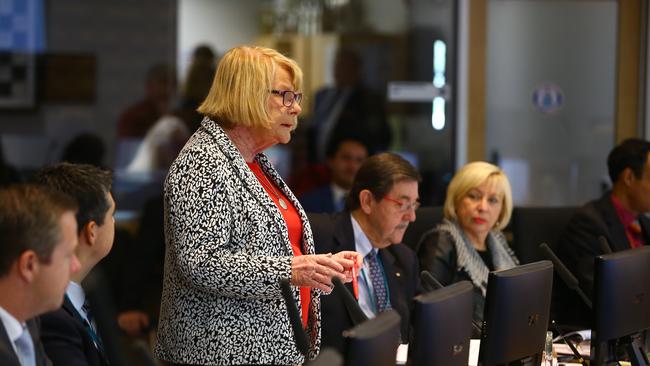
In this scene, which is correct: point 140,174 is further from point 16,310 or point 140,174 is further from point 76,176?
point 16,310

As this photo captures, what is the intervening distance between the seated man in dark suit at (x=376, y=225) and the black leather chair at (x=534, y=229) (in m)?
1.07

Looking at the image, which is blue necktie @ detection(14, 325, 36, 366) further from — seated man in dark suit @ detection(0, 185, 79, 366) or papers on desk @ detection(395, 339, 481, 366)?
papers on desk @ detection(395, 339, 481, 366)

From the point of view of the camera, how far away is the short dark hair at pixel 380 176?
4023 millimetres

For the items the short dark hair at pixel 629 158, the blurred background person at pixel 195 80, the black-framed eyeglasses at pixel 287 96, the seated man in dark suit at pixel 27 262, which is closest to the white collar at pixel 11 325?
the seated man in dark suit at pixel 27 262

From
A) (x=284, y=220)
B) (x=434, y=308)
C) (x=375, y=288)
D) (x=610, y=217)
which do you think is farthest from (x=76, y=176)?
(x=610, y=217)

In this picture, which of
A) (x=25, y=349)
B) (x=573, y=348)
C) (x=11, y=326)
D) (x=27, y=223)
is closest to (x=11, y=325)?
Result: (x=11, y=326)

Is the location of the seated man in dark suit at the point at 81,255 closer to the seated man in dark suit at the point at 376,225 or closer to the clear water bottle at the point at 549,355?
the seated man in dark suit at the point at 376,225

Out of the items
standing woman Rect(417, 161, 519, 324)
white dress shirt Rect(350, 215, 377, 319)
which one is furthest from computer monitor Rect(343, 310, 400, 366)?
standing woman Rect(417, 161, 519, 324)

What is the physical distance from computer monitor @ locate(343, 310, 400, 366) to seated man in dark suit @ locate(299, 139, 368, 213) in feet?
12.0

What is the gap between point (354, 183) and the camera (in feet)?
13.6

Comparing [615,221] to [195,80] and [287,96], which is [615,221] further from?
[195,80]

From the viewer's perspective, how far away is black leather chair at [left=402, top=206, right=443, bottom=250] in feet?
15.3

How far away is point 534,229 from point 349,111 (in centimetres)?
188

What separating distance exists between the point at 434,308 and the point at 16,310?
2.91 feet
